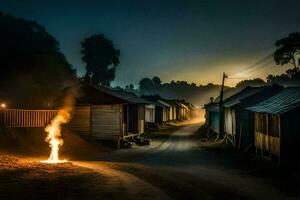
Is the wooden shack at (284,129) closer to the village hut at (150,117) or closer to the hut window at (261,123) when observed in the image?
the hut window at (261,123)

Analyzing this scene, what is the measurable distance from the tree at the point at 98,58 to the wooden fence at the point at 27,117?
6159 cm

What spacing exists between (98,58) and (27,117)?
64.7m

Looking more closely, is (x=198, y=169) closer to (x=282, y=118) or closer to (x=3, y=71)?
(x=282, y=118)

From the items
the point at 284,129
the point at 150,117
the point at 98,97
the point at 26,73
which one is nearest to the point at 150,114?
the point at 150,117

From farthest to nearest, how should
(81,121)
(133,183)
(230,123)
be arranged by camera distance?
1. (230,123)
2. (81,121)
3. (133,183)

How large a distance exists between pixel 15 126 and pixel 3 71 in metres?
17.7

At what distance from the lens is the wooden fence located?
99.6 feet

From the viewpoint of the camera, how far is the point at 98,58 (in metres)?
95.0

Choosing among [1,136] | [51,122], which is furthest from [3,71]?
[1,136]

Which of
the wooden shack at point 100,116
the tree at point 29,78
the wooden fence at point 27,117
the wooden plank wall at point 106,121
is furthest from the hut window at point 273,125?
the tree at point 29,78

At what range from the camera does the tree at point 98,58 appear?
94875 mm

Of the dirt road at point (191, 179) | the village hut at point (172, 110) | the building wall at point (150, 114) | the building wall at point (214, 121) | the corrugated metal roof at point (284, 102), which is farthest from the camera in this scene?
the village hut at point (172, 110)

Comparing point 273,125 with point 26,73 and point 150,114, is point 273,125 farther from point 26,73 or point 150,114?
point 150,114

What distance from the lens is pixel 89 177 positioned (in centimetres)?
1716
